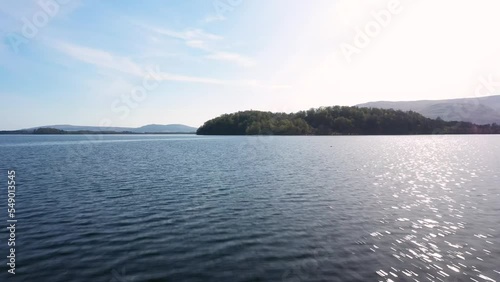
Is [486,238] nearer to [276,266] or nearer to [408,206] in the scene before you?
[408,206]

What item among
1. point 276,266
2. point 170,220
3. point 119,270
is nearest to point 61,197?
point 170,220

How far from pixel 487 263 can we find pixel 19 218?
41.1 meters

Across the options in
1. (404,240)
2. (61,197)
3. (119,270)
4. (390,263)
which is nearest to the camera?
(119,270)

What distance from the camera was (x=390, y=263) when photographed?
20125 millimetres

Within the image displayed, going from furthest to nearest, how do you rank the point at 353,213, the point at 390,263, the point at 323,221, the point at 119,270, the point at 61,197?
the point at 61,197 → the point at 353,213 → the point at 323,221 → the point at 390,263 → the point at 119,270

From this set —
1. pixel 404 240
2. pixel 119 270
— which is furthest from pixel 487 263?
pixel 119 270

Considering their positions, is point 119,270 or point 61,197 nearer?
point 119,270

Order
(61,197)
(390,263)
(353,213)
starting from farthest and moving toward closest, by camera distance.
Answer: (61,197) → (353,213) → (390,263)

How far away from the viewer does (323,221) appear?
96.4ft

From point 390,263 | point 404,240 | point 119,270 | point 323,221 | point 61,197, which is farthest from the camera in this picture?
point 61,197

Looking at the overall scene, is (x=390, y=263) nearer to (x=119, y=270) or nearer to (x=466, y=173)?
(x=119, y=270)

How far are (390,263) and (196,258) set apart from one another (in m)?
13.6

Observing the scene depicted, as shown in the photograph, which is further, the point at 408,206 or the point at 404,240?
the point at 408,206

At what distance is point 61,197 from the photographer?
128 feet
